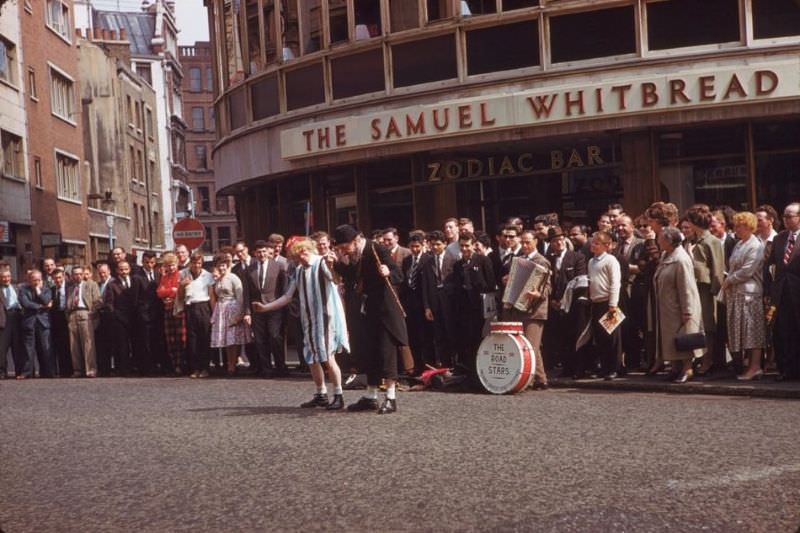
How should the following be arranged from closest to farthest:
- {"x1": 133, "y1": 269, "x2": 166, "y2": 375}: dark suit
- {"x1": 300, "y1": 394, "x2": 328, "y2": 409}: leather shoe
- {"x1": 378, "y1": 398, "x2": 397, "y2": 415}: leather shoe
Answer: {"x1": 378, "y1": 398, "x2": 397, "y2": 415}: leather shoe → {"x1": 300, "y1": 394, "x2": 328, "y2": 409}: leather shoe → {"x1": 133, "y1": 269, "x2": 166, "y2": 375}: dark suit

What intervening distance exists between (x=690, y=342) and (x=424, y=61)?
996 centimetres

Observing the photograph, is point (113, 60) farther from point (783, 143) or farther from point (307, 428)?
point (307, 428)

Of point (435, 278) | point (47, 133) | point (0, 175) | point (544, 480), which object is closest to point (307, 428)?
point (544, 480)

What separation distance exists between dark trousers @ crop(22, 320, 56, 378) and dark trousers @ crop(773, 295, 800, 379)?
40.6ft

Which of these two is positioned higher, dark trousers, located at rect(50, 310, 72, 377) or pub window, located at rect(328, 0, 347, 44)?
pub window, located at rect(328, 0, 347, 44)

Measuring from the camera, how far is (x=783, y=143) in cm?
1962

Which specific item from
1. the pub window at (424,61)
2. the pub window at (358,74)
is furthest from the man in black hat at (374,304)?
the pub window at (358,74)

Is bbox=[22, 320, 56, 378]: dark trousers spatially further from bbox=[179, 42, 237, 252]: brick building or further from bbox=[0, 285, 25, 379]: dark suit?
bbox=[179, 42, 237, 252]: brick building

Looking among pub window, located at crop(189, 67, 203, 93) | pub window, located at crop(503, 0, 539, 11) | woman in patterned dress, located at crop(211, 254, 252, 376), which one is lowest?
woman in patterned dress, located at crop(211, 254, 252, 376)

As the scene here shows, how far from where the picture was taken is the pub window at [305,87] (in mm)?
23922

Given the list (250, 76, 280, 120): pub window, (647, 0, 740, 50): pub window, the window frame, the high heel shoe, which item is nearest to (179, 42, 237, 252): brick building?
(250, 76, 280, 120): pub window

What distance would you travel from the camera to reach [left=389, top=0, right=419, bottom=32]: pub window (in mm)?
22586

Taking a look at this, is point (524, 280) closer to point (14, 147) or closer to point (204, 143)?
point (14, 147)

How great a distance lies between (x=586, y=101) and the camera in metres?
20.5
